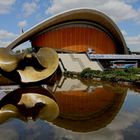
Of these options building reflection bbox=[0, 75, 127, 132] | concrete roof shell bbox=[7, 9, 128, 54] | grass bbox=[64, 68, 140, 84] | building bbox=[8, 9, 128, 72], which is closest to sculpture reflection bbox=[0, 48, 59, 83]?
building reflection bbox=[0, 75, 127, 132]

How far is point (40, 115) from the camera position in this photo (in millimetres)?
9695

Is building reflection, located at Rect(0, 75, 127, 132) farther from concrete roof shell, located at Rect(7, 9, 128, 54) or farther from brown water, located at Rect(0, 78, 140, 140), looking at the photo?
concrete roof shell, located at Rect(7, 9, 128, 54)

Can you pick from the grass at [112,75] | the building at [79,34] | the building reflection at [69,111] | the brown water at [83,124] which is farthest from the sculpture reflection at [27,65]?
the building at [79,34]

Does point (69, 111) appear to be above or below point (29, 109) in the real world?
below

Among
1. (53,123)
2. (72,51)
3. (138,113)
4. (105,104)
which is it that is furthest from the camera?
(72,51)

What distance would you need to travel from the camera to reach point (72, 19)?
42.7 meters

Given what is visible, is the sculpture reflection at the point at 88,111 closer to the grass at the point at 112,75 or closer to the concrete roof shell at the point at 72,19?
the grass at the point at 112,75

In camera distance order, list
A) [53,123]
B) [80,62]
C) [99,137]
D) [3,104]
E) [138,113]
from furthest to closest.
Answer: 1. [80,62]
2. [3,104]
3. [138,113]
4. [53,123]
5. [99,137]

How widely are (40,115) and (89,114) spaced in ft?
4.98

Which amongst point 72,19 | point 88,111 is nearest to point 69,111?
point 88,111

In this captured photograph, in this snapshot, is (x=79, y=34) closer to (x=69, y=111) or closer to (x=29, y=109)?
(x=69, y=111)

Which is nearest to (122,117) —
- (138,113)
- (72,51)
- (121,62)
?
(138,113)

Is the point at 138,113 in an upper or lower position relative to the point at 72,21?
lower

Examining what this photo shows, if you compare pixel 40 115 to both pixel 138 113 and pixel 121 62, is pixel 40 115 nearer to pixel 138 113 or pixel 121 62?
pixel 138 113
